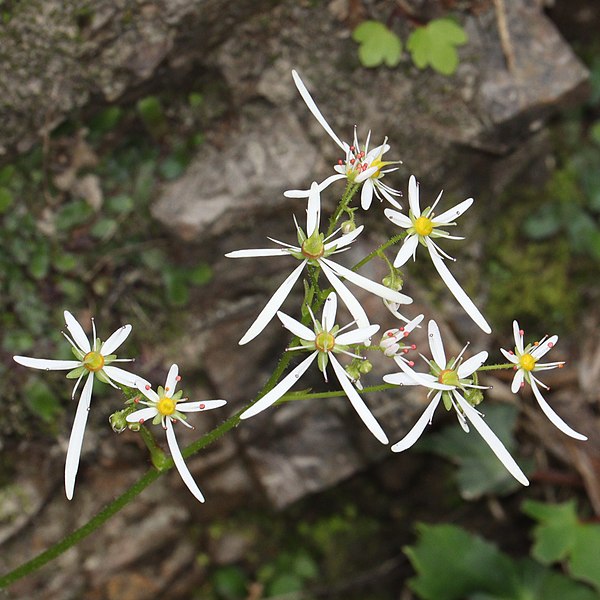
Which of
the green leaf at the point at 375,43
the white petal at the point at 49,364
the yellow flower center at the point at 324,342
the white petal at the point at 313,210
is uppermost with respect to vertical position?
the white petal at the point at 313,210

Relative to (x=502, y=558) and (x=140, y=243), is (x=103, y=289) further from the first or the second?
(x=502, y=558)

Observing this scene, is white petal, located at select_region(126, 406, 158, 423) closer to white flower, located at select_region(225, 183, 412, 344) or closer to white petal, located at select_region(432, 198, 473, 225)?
white flower, located at select_region(225, 183, 412, 344)

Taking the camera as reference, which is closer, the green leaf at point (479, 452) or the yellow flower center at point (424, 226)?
the yellow flower center at point (424, 226)

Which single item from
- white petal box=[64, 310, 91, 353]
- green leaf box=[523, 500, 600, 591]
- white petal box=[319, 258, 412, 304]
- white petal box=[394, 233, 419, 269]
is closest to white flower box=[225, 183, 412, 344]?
white petal box=[319, 258, 412, 304]

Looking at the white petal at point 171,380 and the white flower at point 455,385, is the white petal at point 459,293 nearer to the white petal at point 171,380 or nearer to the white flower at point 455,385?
the white flower at point 455,385

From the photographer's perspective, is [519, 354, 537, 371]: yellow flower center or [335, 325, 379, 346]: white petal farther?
[519, 354, 537, 371]: yellow flower center

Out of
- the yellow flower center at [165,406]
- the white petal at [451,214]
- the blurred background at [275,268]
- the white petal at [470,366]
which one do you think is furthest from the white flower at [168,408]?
the blurred background at [275,268]

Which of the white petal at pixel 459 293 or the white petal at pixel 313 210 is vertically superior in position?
the white petal at pixel 313 210
